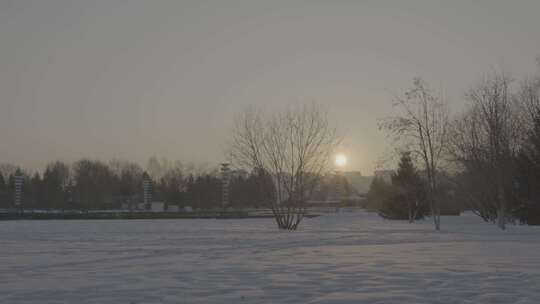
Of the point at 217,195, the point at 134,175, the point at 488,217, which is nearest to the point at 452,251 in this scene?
the point at 488,217

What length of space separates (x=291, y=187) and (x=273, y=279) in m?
26.3

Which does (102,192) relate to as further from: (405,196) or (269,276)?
(269,276)

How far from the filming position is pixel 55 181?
122m

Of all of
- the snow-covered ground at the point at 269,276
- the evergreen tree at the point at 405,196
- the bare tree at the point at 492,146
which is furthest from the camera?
the evergreen tree at the point at 405,196

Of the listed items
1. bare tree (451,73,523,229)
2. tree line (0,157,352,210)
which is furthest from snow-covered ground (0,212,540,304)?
tree line (0,157,352,210)

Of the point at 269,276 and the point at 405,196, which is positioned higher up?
the point at 405,196

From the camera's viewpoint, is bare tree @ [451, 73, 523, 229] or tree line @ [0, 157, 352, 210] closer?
bare tree @ [451, 73, 523, 229]

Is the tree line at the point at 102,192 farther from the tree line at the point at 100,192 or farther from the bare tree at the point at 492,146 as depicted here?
the bare tree at the point at 492,146

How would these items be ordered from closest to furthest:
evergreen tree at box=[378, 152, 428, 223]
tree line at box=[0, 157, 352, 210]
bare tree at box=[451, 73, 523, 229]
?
bare tree at box=[451, 73, 523, 229] → evergreen tree at box=[378, 152, 428, 223] → tree line at box=[0, 157, 352, 210]

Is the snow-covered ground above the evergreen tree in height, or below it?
below

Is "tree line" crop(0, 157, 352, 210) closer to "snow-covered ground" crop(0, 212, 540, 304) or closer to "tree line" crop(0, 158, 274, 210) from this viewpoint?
"tree line" crop(0, 158, 274, 210)

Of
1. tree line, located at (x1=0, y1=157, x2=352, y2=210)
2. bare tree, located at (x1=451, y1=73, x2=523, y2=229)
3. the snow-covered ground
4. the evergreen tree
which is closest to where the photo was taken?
the snow-covered ground

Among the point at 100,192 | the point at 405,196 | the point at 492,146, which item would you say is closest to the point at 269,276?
the point at 492,146

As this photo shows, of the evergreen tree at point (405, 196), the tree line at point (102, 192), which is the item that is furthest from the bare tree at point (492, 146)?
the tree line at point (102, 192)
